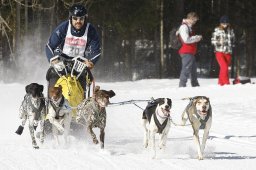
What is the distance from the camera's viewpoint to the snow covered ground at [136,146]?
696 cm

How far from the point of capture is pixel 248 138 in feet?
31.1

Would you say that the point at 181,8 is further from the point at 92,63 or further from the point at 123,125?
the point at 92,63

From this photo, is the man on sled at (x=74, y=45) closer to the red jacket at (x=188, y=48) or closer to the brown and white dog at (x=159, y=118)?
the brown and white dog at (x=159, y=118)

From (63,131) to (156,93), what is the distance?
8296 millimetres

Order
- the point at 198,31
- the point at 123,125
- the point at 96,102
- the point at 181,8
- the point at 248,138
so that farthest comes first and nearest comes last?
the point at 198,31 < the point at 181,8 < the point at 123,125 < the point at 248,138 < the point at 96,102

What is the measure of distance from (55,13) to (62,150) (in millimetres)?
21189

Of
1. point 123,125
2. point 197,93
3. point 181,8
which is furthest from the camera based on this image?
point 181,8

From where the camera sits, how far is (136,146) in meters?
8.66

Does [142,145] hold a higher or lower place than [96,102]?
lower

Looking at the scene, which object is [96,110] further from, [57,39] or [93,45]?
[57,39]

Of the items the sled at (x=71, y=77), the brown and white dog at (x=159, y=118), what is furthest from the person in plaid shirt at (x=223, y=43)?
the brown and white dog at (x=159, y=118)

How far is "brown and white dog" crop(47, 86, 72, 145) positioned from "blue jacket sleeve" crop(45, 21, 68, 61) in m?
0.82

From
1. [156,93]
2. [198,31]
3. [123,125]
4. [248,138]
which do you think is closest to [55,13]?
[198,31]

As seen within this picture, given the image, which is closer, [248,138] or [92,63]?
[92,63]
